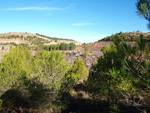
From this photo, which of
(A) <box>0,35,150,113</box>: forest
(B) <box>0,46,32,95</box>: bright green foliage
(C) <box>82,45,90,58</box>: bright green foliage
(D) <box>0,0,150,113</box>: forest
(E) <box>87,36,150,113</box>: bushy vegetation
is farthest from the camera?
(C) <box>82,45,90,58</box>: bright green foliage

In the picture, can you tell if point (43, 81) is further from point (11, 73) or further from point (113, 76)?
point (113, 76)

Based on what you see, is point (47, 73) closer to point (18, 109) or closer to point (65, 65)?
point (65, 65)

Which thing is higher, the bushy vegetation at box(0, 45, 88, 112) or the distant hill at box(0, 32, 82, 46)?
the distant hill at box(0, 32, 82, 46)

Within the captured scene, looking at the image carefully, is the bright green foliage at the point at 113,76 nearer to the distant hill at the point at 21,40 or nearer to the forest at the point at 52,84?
the forest at the point at 52,84

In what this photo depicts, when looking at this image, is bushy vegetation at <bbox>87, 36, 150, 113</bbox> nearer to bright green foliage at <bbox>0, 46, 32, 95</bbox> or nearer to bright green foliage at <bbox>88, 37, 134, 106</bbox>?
bright green foliage at <bbox>88, 37, 134, 106</bbox>

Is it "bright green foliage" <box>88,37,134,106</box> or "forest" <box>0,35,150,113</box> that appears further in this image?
"forest" <box>0,35,150,113</box>

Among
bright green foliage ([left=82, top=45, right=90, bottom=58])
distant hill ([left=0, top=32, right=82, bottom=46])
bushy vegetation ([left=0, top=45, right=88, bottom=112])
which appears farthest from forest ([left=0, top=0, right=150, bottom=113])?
distant hill ([left=0, top=32, right=82, bottom=46])

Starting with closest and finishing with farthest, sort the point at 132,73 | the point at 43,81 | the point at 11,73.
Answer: the point at 132,73, the point at 43,81, the point at 11,73

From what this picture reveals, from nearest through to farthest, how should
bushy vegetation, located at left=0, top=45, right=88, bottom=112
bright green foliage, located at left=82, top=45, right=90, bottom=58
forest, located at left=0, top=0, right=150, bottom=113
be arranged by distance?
forest, located at left=0, top=0, right=150, bottom=113 < bushy vegetation, located at left=0, top=45, right=88, bottom=112 < bright green foliage, located at left=82, top=45, right=90, bottom=58

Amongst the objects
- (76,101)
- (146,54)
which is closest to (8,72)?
(76,101)

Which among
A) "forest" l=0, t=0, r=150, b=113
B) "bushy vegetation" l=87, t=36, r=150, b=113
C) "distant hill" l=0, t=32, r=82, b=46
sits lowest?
"forest" l=0, t=0, r=150, b=113

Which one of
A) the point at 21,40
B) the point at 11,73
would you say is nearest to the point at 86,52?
the point at 11,73

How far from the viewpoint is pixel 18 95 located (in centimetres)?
1127

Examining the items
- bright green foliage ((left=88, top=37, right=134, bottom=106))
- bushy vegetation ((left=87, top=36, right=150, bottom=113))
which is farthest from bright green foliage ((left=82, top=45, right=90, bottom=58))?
bushy vegetation ((left=87, top=36, right=150, bottom=113))
